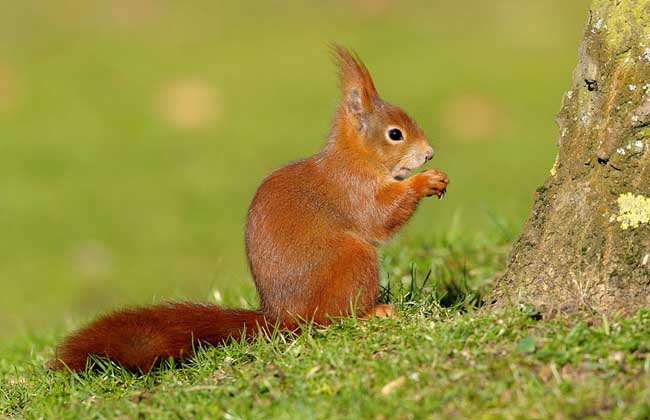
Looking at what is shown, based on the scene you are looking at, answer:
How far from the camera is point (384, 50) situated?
12094 mm

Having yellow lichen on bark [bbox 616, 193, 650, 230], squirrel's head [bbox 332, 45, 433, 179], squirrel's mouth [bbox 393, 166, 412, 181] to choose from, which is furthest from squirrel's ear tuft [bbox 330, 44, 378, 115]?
yellow lichen on bark [bbox 616, 193, 650, 230]

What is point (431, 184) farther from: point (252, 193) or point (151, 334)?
point (252, 193)

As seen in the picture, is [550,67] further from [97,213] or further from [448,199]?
[97,213]

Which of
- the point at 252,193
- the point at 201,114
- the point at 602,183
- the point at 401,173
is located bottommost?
the point at 252,193

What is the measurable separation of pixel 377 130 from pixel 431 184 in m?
0.42

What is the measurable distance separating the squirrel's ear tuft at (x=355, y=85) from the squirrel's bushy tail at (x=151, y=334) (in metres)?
1.04

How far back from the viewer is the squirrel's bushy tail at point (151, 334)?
385 cm

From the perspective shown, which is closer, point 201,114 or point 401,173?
point 401,173

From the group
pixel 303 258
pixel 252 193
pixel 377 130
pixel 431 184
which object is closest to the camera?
pixel 303 258

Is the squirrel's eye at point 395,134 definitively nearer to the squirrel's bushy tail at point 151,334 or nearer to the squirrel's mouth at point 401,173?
the squirrel's mouth at point 401,173

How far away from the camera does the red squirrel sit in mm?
3932

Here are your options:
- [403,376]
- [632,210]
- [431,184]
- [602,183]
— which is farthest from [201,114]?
[403,376]

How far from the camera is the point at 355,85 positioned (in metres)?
4.56

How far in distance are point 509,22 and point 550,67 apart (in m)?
1.38
